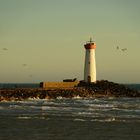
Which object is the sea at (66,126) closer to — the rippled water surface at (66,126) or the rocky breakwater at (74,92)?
the rippled water surface at (66,126)

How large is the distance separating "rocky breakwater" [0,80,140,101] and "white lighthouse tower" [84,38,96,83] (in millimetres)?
698

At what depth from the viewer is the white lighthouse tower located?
202ft

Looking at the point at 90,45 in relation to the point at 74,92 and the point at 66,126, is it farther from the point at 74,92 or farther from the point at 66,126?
the point at 66,126

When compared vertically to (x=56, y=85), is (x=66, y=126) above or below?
below

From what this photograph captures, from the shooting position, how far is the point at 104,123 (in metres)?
27.8

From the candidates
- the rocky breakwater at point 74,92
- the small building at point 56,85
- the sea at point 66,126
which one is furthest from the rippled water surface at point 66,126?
the small building at point 56,85

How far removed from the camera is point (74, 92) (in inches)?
2235

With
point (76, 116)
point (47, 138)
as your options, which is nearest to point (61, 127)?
point (47, 138)

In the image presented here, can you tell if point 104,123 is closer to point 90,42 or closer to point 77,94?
point 77,94

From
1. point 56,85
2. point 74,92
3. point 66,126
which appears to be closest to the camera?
point 66,126

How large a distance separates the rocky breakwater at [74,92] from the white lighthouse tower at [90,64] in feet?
2.29

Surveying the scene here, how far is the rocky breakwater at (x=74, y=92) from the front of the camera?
169ft

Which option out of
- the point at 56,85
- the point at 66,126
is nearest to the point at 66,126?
the point at 66,126

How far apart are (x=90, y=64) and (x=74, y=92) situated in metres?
5.93
